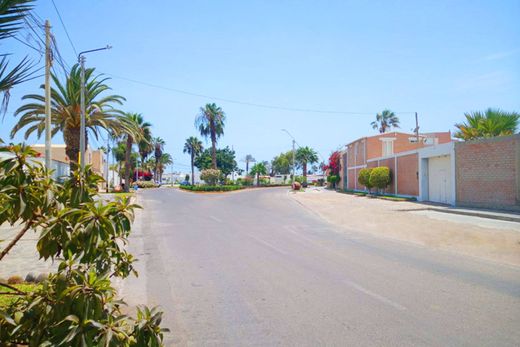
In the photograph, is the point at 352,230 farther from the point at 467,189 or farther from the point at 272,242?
the point at 467,189

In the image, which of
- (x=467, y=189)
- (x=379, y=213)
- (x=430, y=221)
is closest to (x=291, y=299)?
(x=430, y=221)

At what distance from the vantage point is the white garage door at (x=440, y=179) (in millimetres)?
24969

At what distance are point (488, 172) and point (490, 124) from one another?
527cm

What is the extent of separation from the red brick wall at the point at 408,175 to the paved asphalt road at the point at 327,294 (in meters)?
19.1

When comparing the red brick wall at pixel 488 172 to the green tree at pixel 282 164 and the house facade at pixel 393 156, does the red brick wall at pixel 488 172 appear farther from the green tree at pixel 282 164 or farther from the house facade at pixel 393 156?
the green tree at pixel 282 164

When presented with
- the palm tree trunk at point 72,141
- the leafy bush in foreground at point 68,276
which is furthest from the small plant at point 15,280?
the palm tree trunk at point 72,141

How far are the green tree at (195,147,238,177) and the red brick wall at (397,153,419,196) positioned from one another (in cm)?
5646

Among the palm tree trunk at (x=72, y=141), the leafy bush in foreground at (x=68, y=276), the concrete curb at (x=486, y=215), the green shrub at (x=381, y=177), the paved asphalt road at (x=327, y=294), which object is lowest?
the paved asphalt road at (x=327, y=294)

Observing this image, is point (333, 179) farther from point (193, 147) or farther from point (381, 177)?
point (193, 147)

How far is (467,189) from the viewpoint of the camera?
22.3 m

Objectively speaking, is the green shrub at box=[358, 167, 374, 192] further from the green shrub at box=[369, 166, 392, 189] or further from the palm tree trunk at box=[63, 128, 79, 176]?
the palm tree trunk at box=[63, 128, 79, 176]

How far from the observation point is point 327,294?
21.6 ft

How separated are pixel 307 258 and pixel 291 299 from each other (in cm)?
348

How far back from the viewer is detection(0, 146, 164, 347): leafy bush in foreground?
2.74 metres
